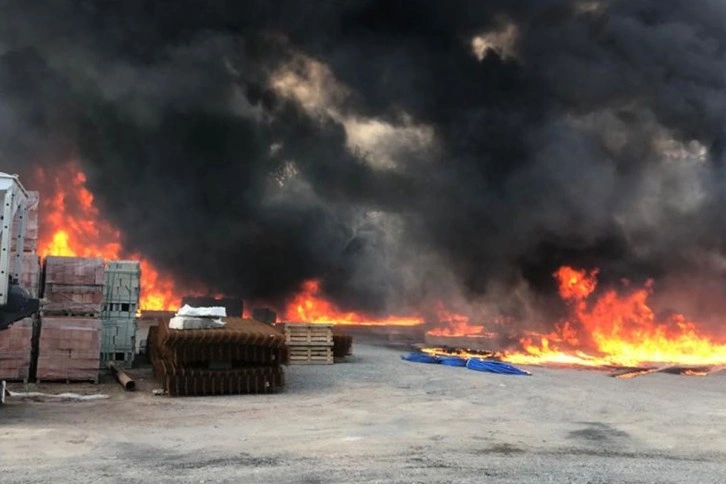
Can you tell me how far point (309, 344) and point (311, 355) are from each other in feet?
1.16

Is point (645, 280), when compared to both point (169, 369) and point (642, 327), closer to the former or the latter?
point (642, 327)

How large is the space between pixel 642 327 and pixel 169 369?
24.5 meters

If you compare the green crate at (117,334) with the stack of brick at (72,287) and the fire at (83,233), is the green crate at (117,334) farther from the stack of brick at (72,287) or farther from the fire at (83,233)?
the fire at (83,233)

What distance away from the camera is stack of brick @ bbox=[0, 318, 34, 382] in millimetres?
13336

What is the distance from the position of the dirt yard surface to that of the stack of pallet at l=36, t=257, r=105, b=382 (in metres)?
0.51

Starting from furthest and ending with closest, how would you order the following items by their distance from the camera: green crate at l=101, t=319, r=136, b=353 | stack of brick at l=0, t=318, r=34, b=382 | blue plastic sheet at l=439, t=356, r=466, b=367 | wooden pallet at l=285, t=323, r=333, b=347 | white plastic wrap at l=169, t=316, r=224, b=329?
1. blue plastic sheet at l=439, t=356, r=466, b=367
2. wooden pallet at l=285, t=323, r=333, b=347
3. green crate at l=101, t=319, r=136, b=353
4. stack of brick at l=0, t=318, r=34, b=382
5. white plastic wrap at l=169, t=316, r=224, b=329

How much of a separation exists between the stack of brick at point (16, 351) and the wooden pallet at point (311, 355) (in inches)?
288

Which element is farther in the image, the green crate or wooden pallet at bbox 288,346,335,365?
wooden pallet at bbox 288,346,335,365

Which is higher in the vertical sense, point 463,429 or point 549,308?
point 549,308

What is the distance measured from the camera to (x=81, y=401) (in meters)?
11.7

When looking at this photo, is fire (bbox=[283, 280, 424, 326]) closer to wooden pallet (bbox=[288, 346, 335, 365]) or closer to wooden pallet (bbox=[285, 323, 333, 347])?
wooden pallet (bbox=[285, 323, 333, 347])

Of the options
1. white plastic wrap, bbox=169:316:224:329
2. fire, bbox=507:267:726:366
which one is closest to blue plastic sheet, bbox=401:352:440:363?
fire, bbox=507:267:726:366

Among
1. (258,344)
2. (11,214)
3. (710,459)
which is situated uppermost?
(11,214)

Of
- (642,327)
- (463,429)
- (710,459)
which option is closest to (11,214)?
(463,429)
